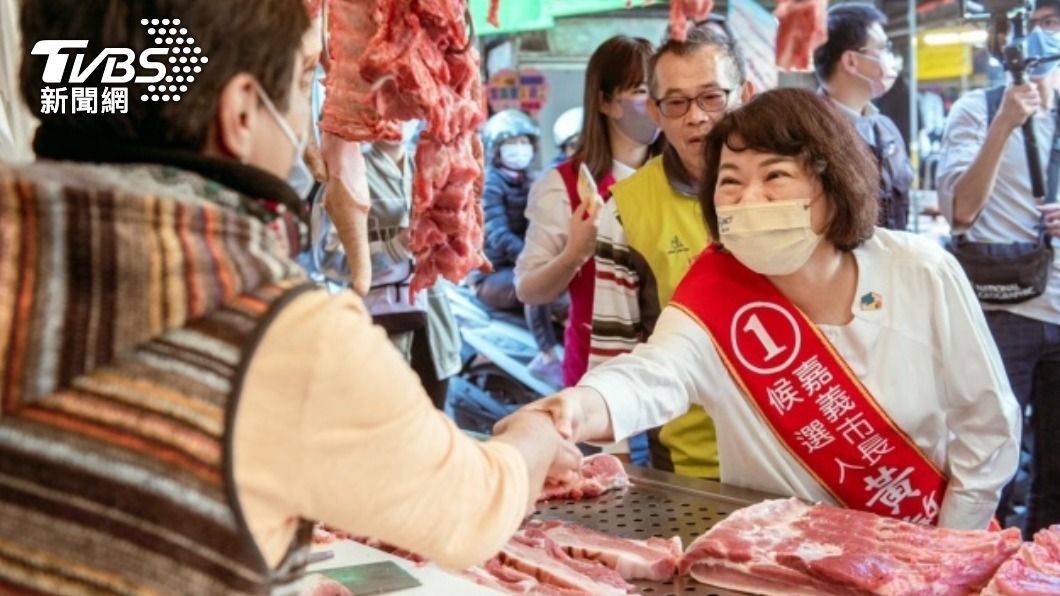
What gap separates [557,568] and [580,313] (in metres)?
1.91

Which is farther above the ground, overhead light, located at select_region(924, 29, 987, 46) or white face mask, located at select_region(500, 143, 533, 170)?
overhead light, located at select_region(924, 29, 987, 46)

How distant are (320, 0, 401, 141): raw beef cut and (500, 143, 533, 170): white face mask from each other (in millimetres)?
4908

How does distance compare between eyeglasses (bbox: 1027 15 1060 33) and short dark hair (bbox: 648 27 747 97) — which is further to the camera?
eyeglasses (bbox: 1027 15 1060 33)

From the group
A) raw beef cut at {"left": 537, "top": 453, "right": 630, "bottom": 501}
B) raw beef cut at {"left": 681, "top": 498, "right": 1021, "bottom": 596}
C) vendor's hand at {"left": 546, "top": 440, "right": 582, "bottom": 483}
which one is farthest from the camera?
raw beef cut at {"left": 537, "top": 453, "right": 630, "bottom": 501}

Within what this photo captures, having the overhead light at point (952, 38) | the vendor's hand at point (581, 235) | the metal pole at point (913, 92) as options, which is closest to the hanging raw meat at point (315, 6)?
the vendor's hand at point (581, 235)

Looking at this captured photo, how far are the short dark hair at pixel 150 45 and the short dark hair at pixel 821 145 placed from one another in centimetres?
153

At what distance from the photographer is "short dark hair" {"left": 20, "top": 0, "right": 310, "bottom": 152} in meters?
1.31

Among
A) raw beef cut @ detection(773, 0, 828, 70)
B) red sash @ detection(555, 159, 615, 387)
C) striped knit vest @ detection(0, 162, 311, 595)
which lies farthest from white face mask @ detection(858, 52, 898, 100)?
striped knit vest @ detection(0, 162, 311, 595)

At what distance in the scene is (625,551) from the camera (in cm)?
229

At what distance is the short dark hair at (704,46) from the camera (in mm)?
3426

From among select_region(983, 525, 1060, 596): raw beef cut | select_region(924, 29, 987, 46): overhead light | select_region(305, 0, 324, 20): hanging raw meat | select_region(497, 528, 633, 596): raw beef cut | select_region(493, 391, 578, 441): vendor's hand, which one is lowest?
select_region(497, 528, 633, 596): raw beef cut

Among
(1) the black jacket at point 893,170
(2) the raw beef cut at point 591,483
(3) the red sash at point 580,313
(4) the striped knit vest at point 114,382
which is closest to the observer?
(4) the striped knit vest at point 114,382

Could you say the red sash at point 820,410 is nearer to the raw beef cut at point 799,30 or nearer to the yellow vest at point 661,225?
the yellow vest at point 661,225

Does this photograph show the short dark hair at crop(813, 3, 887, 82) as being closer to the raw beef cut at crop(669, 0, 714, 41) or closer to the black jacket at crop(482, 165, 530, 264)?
the raw beef cut at crop(669, 0, 714, 41)
